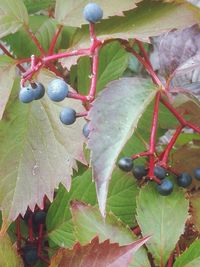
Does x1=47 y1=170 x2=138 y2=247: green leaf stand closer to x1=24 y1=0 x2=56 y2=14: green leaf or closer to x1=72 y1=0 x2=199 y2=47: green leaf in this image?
x1=72 y1=0 x2=199 y2=47: green leaf

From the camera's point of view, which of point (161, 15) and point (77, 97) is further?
point (161, 15)

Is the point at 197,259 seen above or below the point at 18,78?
below

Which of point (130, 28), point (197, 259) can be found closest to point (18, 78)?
point (130, 28)

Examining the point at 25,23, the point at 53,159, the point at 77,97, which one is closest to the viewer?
the point at 77,97

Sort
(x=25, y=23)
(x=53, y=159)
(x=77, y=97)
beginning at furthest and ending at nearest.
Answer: (x=25, y=23) < (x=53, y=159) < (x=77, y=97)

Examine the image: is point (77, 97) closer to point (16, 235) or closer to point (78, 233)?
point (78, 233)

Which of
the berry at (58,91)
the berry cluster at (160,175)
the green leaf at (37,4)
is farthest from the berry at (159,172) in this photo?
the green leaf at (37,4)

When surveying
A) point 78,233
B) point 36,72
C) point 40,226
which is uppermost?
point 36,72
